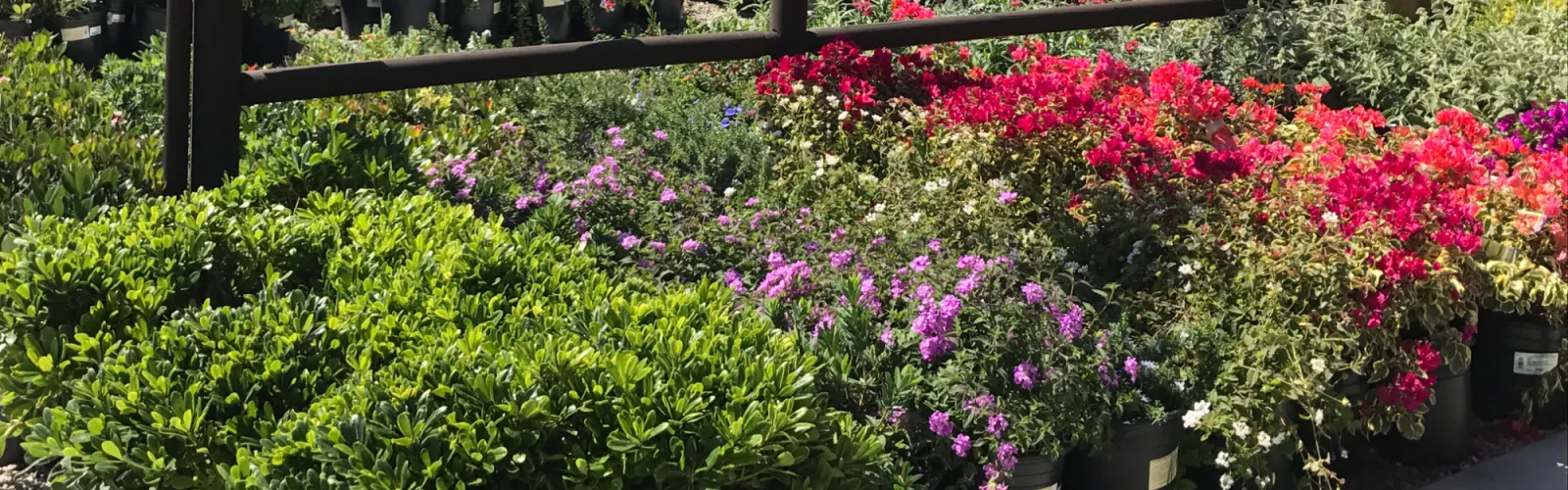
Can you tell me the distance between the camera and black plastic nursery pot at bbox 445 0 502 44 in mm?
7316

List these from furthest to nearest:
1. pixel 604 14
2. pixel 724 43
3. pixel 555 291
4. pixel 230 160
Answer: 1. pixel 604 14
2. pixel 724 43
3. pixel 230 160
4. pixel 555 291

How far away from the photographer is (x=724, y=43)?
13.5 ft

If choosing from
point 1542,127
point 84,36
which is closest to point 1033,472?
point 1542,127

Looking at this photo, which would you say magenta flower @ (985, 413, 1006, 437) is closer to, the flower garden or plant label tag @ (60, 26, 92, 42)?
the flower garden

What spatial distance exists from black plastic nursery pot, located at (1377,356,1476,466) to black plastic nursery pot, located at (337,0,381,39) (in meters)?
5.57

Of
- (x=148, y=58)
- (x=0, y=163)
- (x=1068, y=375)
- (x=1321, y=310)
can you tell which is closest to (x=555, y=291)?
(x=1068, y=375)

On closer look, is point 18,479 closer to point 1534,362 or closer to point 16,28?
point 16,28

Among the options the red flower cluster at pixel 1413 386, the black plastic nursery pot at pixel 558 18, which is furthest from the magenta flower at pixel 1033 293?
the black plastic nursery pot at pixel 558 18

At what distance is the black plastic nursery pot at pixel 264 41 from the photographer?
6.78 metres

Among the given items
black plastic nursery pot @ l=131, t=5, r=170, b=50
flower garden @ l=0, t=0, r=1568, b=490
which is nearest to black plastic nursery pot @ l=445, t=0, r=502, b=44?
black plastic nursery pot @ l=131, t=5, r=170, b=50

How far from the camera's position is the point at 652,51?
3883mm

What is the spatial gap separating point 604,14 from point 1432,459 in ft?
18.2

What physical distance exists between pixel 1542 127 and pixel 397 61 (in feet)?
12.5

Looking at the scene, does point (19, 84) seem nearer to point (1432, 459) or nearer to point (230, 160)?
point (230, 160)
